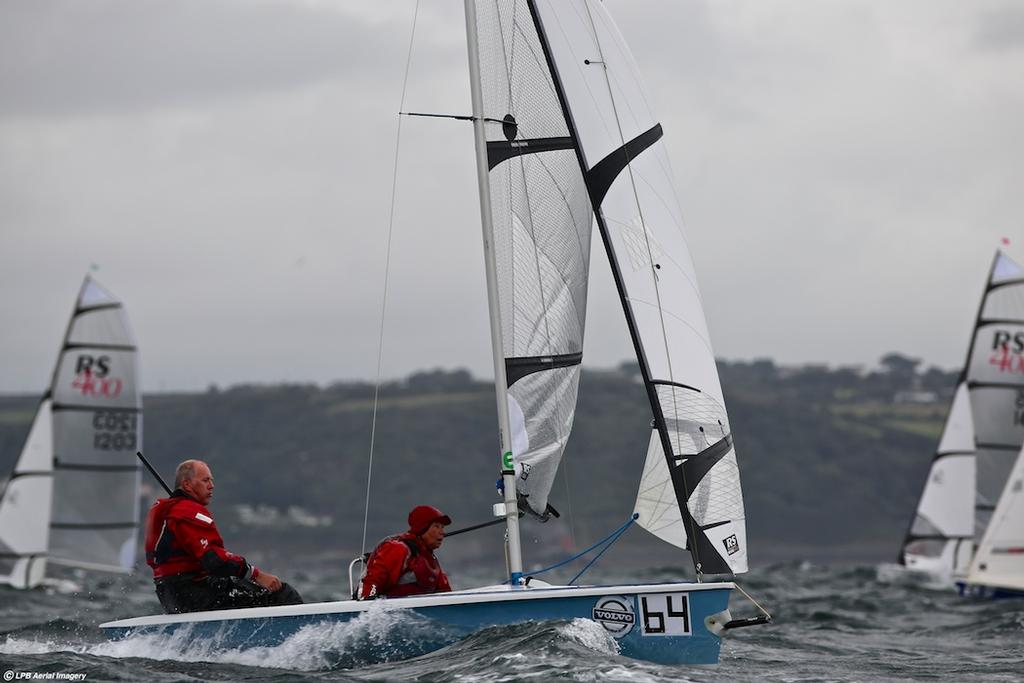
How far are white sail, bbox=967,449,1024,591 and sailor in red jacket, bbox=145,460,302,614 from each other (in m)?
11.7

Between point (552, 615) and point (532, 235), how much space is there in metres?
2.37

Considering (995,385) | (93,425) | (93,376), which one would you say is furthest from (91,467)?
(995,385)

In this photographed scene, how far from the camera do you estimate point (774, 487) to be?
8112 cm

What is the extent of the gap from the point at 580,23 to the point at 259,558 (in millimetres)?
61300

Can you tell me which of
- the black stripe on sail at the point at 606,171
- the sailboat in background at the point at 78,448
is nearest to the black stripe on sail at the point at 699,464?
the black stripe on sail at the point at 606,171

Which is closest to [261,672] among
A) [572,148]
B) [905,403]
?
[572,148]

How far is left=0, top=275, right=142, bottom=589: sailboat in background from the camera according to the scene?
74.8 ft

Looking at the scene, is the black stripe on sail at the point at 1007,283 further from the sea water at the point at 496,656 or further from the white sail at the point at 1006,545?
the sea water at the point at 496,656

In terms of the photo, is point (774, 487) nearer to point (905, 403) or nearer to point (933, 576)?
point (905, 403)

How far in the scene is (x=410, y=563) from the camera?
839 cm

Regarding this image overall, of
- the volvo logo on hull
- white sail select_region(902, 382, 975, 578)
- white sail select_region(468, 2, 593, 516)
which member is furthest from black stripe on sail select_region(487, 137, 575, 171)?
white sail select_region(902, 382, 975, 578)

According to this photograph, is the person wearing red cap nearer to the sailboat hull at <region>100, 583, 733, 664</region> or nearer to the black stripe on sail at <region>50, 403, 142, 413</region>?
the sailboat hull at <region>100, 583, 733, 664</region>

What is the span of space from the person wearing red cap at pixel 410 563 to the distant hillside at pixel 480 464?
2283 inches

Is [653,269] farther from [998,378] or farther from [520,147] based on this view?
[998,378]
